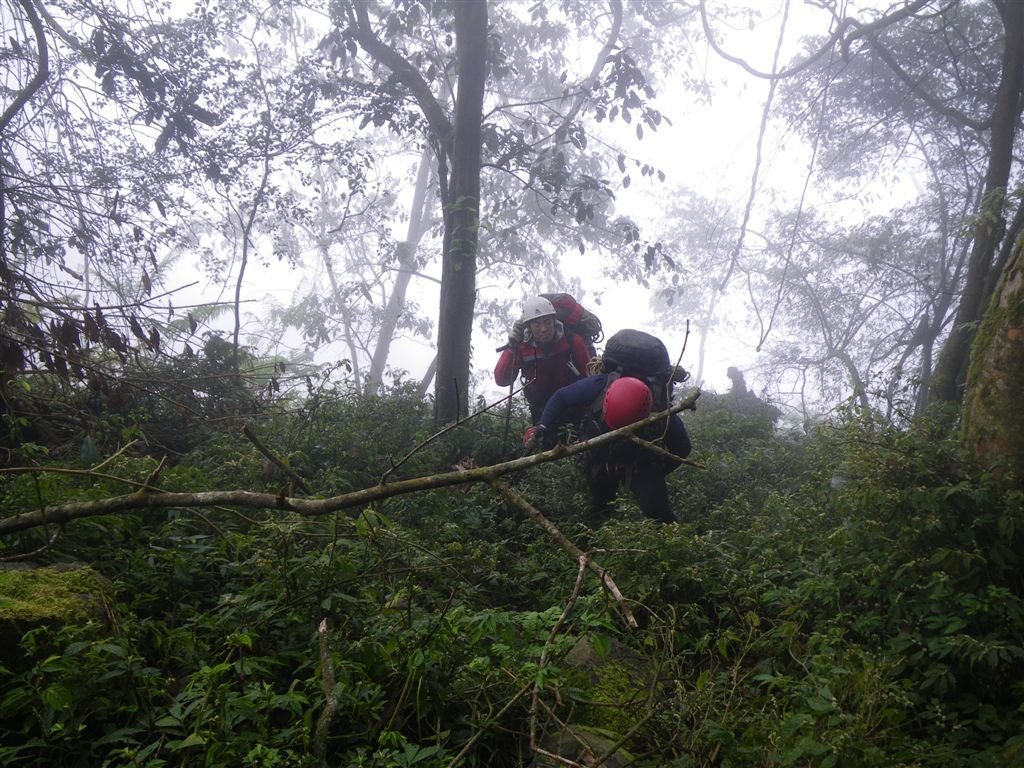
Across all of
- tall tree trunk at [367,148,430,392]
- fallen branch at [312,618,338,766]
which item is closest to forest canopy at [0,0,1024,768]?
fallen branch at [312,618,338,766]

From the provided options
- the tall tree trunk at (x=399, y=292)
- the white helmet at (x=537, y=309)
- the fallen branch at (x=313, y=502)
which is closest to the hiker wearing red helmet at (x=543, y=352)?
the white helmet at (x=537, y=309)

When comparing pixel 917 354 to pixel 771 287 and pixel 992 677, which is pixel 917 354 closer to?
pixel 771 287

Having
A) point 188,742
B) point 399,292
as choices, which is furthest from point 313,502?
point 399,292

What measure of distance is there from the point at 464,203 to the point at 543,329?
203cm

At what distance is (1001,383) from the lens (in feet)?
13.3

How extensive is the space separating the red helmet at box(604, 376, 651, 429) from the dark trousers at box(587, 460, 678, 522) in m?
0.63

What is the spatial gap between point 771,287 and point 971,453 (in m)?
18.5

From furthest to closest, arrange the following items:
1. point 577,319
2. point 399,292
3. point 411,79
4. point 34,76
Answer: point 399,292 → point 411,79 → point 34,76 → point 577,319

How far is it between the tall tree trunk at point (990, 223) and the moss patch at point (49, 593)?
6.95 metres

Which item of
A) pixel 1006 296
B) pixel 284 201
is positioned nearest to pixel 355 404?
pixel 284 201

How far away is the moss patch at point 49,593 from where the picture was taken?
8.34ft

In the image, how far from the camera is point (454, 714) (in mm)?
2637

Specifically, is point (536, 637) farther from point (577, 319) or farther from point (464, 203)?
point (464, 203)

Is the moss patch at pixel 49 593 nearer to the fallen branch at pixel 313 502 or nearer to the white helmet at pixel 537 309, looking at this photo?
the fallen branch at pixel 313 502
